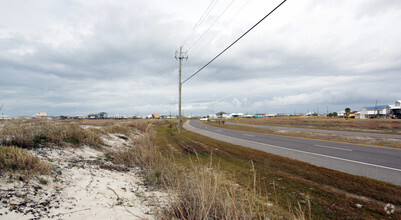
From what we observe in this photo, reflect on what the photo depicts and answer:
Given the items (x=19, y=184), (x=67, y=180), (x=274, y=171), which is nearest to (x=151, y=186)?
(x=67, y=180)

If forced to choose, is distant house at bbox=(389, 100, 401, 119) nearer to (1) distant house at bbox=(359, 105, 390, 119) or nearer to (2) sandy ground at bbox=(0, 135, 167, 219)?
(1) distant house at bbox=(359, 105, 390, 119)

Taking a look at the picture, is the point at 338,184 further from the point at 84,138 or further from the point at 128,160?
the point at 84,138

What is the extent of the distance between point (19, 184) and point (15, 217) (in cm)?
122

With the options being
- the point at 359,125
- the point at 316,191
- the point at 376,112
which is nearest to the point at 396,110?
the point at 376,112

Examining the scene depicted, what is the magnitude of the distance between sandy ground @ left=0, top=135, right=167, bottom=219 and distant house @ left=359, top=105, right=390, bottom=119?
9450cm

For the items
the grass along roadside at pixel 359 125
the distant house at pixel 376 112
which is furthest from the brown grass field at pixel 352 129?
the distant house at pixel 376 112

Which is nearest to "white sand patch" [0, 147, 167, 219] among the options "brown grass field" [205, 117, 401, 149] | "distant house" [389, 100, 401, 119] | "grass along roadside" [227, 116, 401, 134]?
"brown grass field" [205, 117, 401, 149]

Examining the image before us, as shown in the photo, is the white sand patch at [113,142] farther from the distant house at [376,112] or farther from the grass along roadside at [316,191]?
the distant house at [376,112]

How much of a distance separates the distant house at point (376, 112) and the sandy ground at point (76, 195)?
94.5m

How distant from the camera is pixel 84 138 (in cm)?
969

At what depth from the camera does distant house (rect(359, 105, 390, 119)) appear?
72.9 meters

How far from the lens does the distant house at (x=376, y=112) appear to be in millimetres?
72938

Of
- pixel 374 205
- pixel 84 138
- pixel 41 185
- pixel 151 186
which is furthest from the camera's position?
pixel 84 138

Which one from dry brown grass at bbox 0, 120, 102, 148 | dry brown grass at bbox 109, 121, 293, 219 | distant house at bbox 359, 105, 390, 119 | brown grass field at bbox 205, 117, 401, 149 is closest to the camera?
dry brown grass at bbox 109, 121, 293, 219
